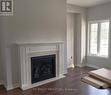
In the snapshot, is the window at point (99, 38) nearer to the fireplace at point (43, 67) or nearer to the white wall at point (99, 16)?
the white wall at point (99, 16)

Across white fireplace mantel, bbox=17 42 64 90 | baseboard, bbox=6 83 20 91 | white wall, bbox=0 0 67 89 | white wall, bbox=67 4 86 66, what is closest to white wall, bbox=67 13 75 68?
white wall, bbox=67 4 86 66

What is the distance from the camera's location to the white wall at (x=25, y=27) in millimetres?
3160

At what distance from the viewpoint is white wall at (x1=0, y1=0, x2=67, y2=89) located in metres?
3.16

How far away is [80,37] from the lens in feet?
17.2

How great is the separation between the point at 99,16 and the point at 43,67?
10.2 feet

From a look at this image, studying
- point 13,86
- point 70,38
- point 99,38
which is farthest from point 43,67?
point 99,38

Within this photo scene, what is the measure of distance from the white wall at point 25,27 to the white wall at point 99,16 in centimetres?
177

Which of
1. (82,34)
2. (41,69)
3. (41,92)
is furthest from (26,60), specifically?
(82,34)

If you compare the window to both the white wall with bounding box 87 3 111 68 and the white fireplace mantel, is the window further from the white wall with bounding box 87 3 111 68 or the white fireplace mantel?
the white fireplace mantel

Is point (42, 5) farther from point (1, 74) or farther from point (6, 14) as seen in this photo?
point (1, 74)

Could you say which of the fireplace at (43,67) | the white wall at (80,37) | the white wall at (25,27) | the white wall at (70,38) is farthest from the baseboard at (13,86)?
the white wall at (80,37)

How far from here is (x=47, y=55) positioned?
12.4 ft

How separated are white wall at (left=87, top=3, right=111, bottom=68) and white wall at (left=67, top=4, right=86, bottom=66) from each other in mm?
272

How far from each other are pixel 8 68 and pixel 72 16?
3.47 meters
